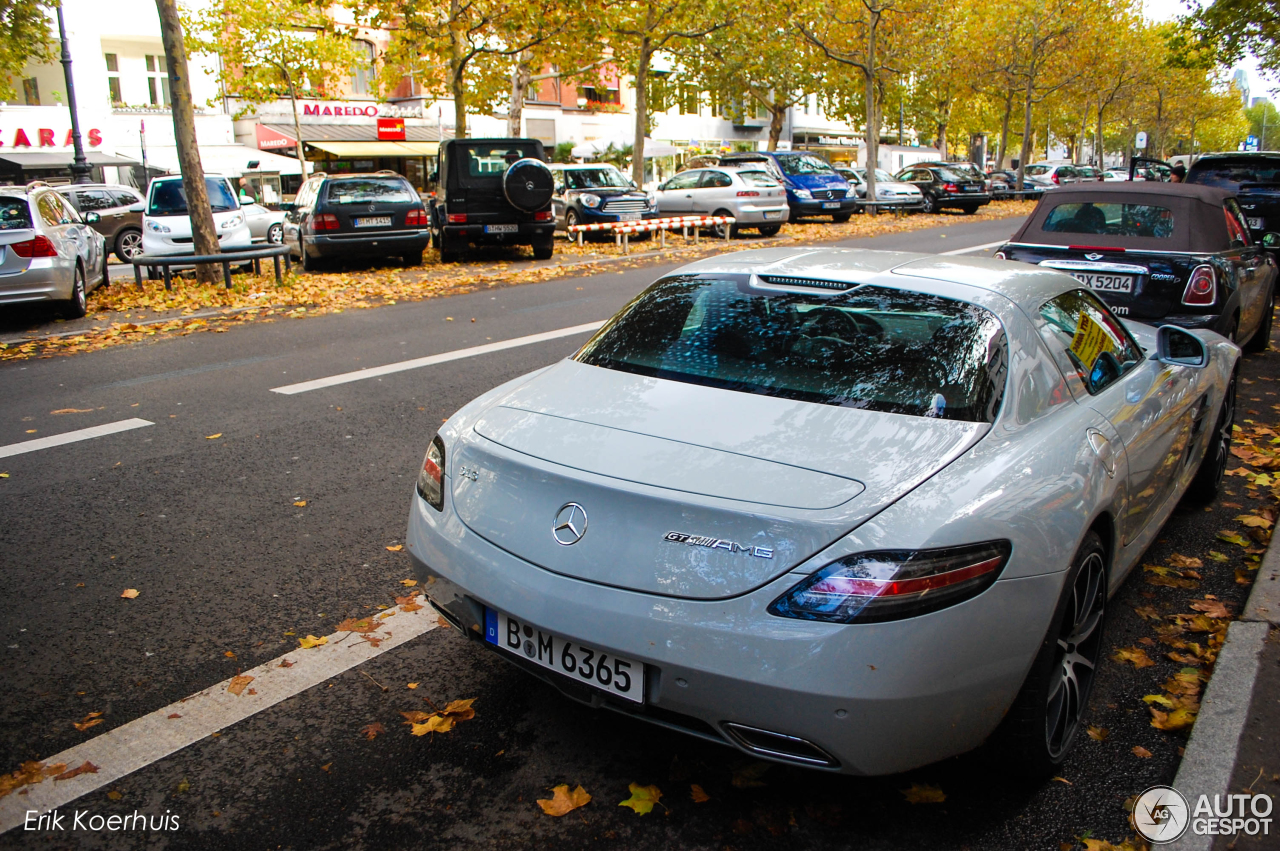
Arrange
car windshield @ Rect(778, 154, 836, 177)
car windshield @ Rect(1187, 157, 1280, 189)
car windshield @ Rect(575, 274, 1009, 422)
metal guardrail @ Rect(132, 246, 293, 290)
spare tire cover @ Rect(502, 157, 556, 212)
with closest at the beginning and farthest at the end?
1. car windshield @ Rect(575, 274, 1009, 422)
2. metal guardrail @ Rect(132, 246, 293, 290)
3. car windshield @ Rect(1187, 157, 1280, 189)
4. spare tire cover @ Rect(502, 157, 556, 212)
5. car windshield @ Rect(778, 154, 836, 177)

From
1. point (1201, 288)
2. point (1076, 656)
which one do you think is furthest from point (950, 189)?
point (1076, 656)

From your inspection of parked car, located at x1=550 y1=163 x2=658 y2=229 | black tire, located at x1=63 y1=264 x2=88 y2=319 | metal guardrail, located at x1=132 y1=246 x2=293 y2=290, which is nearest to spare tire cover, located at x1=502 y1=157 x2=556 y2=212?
parked car, located at x1=550 y1=163 x2=658 y2=229

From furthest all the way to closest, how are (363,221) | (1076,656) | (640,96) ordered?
(640,96) → (363,221) → (1076,656)

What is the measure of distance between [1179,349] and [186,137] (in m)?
12.6

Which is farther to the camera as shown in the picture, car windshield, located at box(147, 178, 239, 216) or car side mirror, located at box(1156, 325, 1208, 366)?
car windshield, located at box(147, 178, 239, 216)

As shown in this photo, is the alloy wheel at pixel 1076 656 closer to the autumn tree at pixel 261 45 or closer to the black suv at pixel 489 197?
the black suv at pixel 489 197

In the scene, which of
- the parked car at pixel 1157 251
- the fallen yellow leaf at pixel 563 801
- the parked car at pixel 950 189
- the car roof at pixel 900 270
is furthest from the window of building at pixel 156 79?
the fallen yellow leaf at pixel 563 801

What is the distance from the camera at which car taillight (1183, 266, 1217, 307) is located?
286 inches

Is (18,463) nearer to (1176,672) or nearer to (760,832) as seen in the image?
(760,832)

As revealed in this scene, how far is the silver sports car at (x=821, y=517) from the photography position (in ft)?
7.35

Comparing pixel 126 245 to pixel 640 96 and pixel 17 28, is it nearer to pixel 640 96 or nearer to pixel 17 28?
pixel 17 28

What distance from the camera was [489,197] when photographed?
16.8m

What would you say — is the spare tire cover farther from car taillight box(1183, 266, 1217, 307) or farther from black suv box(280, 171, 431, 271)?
car taillight box(1183, 266, 1217, 307)

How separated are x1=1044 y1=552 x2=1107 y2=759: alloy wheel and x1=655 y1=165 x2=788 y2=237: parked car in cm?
2012
